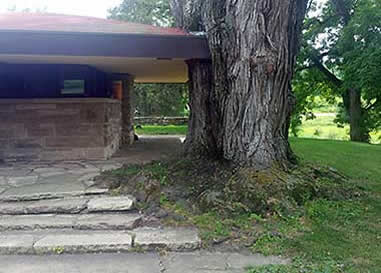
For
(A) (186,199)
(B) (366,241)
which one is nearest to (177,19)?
(A) (186,199)

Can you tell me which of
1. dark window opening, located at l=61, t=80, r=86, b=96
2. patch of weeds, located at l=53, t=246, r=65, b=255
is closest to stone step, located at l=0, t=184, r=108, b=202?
patch of weeds, located at l=53, t=246, r=65, b=255

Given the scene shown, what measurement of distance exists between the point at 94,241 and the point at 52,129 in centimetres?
390

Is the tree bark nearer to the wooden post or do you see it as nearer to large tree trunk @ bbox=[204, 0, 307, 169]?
large tree trunk @ bbox=[204, 0, 307, 169]

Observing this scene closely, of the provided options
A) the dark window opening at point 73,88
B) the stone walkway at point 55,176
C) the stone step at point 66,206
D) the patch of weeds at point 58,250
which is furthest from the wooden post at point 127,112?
the patch of weeds at point 58,250

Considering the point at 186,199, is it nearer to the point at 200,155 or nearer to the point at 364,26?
the point at 200,155

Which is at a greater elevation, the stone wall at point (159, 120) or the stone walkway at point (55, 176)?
the stone wall at point (159, 120)

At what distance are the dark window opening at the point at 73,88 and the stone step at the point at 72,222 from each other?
349 centimetres

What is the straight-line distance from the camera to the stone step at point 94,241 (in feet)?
11.2

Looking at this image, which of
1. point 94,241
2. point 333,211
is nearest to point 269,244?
point 333,211

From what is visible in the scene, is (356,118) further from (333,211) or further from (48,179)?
(48,179)

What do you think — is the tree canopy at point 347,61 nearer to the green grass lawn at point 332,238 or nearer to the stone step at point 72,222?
the green grass lawn at point 332,238

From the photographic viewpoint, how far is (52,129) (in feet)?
22.9

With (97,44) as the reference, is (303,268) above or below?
→ below

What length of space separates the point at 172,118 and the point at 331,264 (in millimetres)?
17077
